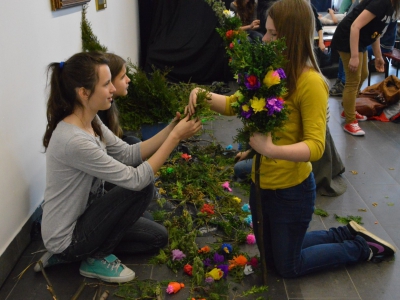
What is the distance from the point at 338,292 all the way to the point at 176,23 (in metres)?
4.49

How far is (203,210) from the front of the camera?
2691 millimetres

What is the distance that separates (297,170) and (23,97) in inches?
59.7

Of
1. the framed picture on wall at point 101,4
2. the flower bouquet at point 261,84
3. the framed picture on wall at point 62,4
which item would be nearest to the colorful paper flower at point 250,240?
the flower bouquet at point 261,84

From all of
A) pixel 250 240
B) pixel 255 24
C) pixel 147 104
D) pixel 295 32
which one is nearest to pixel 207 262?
pixel 250 240

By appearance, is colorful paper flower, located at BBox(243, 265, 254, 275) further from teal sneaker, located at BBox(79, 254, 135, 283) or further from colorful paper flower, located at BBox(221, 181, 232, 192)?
colorful paper flower, located at BBox(221, 181, 232, 192)

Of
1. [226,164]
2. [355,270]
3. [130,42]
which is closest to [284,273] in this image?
[355,270]

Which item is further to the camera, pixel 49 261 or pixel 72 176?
pixel 49 261

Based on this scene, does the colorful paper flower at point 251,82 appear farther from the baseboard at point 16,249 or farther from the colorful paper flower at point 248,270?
the baseboard at point 16,249

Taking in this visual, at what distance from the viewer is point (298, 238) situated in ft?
6.47

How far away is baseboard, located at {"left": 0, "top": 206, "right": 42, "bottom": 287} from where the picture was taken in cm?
215

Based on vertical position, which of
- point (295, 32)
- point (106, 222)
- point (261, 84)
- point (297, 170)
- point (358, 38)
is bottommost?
point (106, 222)

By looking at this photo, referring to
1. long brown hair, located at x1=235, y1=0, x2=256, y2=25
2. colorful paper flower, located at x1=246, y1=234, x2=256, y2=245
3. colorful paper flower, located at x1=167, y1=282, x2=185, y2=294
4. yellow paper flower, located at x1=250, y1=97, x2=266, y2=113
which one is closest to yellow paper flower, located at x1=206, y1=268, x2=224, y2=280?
colorful paper flower, located at x1=167, y1=282, x2=185, y2=294

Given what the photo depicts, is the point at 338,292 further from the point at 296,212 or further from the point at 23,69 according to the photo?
the point at 23,69

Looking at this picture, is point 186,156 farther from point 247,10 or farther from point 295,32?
point 247,10
